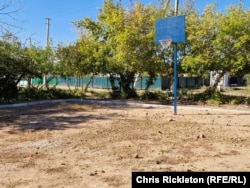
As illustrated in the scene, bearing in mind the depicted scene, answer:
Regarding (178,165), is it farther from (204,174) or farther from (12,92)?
(12,92)

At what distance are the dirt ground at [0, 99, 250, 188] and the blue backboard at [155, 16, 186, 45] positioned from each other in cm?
310

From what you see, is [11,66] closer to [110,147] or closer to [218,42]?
[218,42]

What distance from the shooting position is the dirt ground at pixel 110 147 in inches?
217

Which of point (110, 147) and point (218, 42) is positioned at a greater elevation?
point (218, 42)

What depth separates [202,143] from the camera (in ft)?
25.6

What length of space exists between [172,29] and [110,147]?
7.36m

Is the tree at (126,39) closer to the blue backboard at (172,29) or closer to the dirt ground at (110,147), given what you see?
the blue backboard at (172,29)

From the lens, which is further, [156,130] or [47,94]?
[47,94]

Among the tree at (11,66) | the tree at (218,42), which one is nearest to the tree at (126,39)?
the tree at (218,42)

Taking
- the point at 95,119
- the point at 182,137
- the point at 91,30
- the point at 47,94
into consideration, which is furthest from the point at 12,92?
the point at 182,137

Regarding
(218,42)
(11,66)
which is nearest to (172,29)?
(218,42)

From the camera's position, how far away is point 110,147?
7438 mm

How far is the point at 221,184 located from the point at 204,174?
60cm

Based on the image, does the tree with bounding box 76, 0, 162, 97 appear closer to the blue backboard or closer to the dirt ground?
the blue backboard
